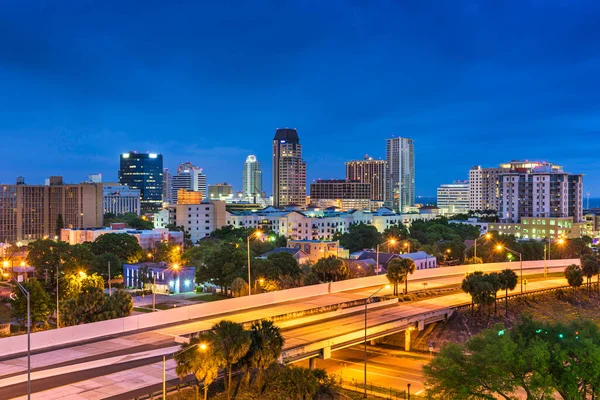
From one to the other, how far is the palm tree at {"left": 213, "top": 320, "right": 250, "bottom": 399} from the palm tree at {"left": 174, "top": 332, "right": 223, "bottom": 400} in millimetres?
412

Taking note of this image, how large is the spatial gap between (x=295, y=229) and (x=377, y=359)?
114m

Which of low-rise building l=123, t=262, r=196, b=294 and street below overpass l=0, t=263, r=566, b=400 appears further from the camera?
low-rise building l=123, t=262, r=196, b=294

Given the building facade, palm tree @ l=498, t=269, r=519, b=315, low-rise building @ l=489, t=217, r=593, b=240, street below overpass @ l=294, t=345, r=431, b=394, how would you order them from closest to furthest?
1. street below overpass @ l=294, t=345, r=431, b=394
2. palm tree @ l=498, t=269, r=519, b=315
3. low-rise building @ l=489, t=217, r=593, b=240
4. the building facade

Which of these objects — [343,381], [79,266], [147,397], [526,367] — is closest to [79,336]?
[147,397]

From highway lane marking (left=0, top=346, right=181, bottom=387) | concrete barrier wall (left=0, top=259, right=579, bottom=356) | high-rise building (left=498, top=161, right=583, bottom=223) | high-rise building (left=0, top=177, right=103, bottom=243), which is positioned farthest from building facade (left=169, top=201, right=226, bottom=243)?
highway lane marking (left=0, top=346, right=181, bottom=387)

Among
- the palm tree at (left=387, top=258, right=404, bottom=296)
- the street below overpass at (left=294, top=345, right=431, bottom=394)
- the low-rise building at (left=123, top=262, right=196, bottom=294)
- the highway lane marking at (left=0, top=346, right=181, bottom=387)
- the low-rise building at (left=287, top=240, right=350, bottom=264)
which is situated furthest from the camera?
the low-rise building at (left=287, top=240, right=350, bottom=264)

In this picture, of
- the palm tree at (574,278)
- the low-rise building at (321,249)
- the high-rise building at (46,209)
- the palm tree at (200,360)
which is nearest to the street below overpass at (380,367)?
the palm tree at (200,360)

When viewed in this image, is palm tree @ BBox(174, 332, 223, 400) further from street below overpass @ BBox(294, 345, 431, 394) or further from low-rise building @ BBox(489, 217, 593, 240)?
low-rise building @ BBox(489, 217, 593, 240)

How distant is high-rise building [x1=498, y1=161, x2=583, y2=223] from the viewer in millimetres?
171250

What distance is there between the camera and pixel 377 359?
5103cm

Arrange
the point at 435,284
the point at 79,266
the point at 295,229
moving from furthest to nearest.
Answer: the point at 295,229
the point at 79,266
the point at 435,284

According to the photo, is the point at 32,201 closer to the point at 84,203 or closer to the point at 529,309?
the point at 84,203

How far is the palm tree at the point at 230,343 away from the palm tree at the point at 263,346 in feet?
3.10

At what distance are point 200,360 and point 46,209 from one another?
180898 mm
